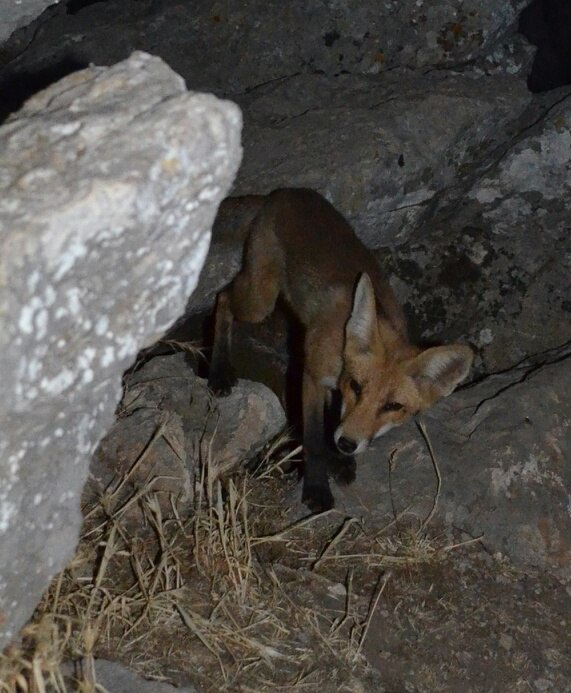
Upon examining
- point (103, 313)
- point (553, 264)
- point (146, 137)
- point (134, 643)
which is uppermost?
point (146, 137)

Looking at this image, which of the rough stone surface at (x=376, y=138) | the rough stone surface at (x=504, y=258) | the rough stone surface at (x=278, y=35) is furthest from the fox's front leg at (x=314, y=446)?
the rough stone surface at (x=278, y=35)

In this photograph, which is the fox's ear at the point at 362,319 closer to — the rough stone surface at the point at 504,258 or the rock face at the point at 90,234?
the rough stone surface at the point at 504,258

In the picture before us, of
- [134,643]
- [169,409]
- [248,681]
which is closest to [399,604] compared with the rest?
[248,681]

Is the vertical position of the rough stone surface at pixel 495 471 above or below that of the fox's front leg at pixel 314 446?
below

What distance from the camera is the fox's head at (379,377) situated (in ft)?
13.7

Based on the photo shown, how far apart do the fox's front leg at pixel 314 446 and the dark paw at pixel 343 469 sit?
0.06 metres

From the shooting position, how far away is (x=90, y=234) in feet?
5.60

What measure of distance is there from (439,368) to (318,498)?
2.98ft

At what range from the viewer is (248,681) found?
3002mm

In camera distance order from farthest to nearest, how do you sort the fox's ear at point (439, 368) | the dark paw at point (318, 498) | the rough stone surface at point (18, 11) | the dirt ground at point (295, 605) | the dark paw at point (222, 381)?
1. the dark paw at point (222, 381)
2. the dark paw at point (318, 498)
3. the fox's ear at point (439, 368)
4. the dirt ground at point (295, 605)
5. the rough stone surface at point (18, 11)

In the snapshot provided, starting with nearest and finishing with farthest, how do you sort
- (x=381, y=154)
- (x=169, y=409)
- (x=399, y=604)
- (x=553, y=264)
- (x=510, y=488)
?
(x=399, y=604)
(x=510, y=488)
(x=169, y=409)
(x=381, y=154)
(x=553, y=264)

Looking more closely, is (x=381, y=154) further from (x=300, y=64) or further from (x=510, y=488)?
(x=510, y=488)

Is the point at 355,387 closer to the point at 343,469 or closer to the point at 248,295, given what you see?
the point at 343,469

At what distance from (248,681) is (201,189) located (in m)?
1.87
